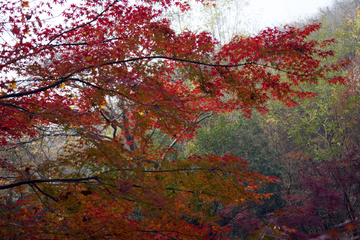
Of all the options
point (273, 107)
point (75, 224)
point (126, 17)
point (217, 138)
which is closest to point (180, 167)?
point (75, 224)

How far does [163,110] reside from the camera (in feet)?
12.0

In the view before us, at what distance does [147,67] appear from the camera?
438 centimetres

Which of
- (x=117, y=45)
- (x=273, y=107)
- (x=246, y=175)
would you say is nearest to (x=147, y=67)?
(x=117, y=45)

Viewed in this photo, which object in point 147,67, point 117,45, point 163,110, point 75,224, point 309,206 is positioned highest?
point 117,45

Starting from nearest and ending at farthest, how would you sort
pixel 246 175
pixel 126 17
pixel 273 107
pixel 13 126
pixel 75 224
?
pixel 75 224 < pixel 246 175 < pixel 13 126 < pixel 126 17 < pixel 273 107

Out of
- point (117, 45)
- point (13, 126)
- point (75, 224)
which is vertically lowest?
point (75, 224)

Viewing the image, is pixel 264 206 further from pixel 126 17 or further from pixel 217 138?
pixel 126 17

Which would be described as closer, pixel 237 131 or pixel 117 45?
pixel 117 45

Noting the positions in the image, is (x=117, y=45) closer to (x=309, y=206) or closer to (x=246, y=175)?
(x=246, y=175)

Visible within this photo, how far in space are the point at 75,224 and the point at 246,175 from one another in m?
2.69

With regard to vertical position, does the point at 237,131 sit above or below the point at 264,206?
above

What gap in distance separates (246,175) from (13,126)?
4.26 m

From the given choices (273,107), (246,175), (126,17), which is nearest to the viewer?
(246,175)

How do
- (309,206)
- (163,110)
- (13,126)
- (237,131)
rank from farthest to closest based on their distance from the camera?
(237,131)
(309,206)
(13,126)
(163,110)
